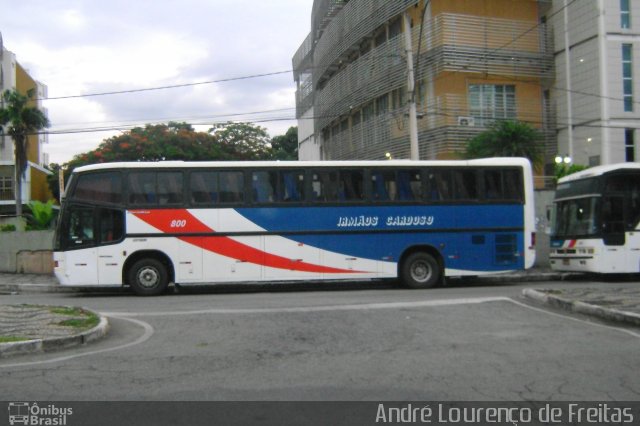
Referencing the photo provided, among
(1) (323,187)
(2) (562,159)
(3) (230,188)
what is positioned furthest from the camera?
(2) (562,159)

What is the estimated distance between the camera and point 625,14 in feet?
87.3

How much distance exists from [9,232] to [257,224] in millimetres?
11107

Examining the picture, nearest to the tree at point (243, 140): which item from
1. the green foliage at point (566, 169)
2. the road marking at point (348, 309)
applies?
the green foliage at point (566, 169)

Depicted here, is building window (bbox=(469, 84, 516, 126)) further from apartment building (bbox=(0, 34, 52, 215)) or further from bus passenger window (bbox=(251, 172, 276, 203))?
apartment building (bbox=(0, 34, 52, 215))

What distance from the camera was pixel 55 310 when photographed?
1145 centimetres

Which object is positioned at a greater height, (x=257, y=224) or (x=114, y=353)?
(x=257, y=224)

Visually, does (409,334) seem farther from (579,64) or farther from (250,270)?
(579,64)

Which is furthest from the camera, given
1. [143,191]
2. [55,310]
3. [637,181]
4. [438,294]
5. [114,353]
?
[637,181]

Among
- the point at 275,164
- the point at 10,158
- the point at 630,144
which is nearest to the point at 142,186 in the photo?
the point at 275,164

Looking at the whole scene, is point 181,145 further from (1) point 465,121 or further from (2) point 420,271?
(2) point 420,271

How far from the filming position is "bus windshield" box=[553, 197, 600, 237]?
18.3 meters

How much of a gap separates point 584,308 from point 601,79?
17799mm

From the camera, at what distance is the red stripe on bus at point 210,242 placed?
16.1 metres
